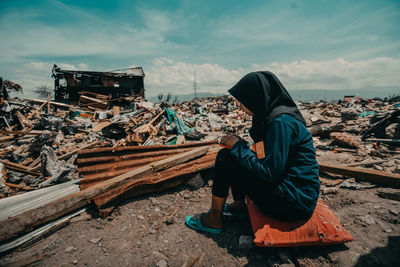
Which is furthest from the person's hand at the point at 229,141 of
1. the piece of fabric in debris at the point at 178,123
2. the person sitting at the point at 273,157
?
the piece of fabric in debris at the point at 178,123

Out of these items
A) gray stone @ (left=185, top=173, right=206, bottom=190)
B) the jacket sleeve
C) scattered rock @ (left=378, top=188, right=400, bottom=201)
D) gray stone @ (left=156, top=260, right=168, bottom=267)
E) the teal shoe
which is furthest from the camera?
gray stone @ (left=185, top=173, right=206, bottom=190)

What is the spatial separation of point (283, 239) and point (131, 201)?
7.01 ft

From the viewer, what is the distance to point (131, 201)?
2.60 metres

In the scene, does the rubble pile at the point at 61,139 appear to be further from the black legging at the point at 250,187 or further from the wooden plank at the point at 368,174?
the wooden plank at the point at 368,174

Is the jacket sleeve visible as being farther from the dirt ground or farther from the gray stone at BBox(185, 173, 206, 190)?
the gray stone at BBox(185, 173, 206, 190)

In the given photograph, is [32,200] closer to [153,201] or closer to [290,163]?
[153,201]

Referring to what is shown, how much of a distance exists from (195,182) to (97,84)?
767 inches

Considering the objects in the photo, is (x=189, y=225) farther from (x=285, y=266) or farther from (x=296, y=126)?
(x=296, y=126)

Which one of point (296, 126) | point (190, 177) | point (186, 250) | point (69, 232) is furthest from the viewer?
point (190, 177)

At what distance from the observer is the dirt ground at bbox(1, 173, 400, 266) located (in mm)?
1577

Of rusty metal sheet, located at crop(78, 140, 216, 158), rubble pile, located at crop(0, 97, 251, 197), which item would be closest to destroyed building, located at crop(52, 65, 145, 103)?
rubble pile, located at crop(0, 97, 251, 197)

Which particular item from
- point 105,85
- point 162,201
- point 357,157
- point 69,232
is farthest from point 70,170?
point 105,85

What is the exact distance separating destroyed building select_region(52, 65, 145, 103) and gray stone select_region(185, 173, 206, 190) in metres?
15.6

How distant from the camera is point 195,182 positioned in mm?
3023
